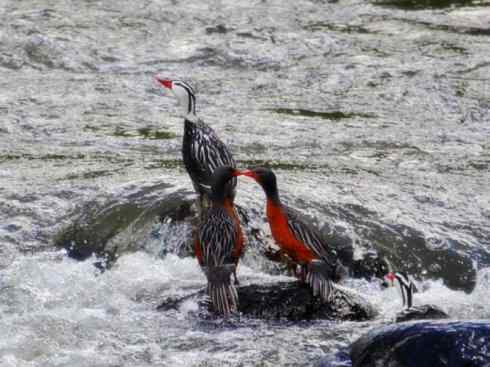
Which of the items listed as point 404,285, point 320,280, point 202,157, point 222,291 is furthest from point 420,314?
point 202,157

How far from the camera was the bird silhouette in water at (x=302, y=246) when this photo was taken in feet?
26.3

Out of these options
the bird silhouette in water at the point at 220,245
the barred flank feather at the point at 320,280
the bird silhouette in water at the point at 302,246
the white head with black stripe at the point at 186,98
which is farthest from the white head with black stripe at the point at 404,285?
the white head with black stripe at the point at 186,98

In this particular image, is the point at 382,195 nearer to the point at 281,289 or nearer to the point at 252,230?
the point at 252,230

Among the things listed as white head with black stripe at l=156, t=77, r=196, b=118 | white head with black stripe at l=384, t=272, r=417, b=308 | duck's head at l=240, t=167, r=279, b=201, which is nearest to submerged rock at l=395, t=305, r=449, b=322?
white head with black stripe at l=384, t=272, r=417, b=308

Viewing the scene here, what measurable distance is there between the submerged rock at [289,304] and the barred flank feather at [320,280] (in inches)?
2.3

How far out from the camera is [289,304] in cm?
803

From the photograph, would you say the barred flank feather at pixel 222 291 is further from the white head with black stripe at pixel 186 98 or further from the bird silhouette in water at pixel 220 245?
the white head with black stripe at pixel 186 98

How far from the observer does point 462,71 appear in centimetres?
1383

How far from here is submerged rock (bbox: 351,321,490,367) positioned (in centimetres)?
634

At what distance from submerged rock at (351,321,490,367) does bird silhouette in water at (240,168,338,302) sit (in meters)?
1.32

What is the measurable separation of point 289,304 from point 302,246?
1.36 ft

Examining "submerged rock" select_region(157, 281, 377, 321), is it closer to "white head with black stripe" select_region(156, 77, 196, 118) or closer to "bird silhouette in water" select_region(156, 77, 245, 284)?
"bird silhouette in water" select_region(156, 77, 245, 284)

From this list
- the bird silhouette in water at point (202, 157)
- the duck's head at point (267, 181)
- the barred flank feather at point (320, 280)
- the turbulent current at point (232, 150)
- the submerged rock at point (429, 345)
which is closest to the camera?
the submerged rock at point (429, 345)

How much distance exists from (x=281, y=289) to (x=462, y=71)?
6.37m
